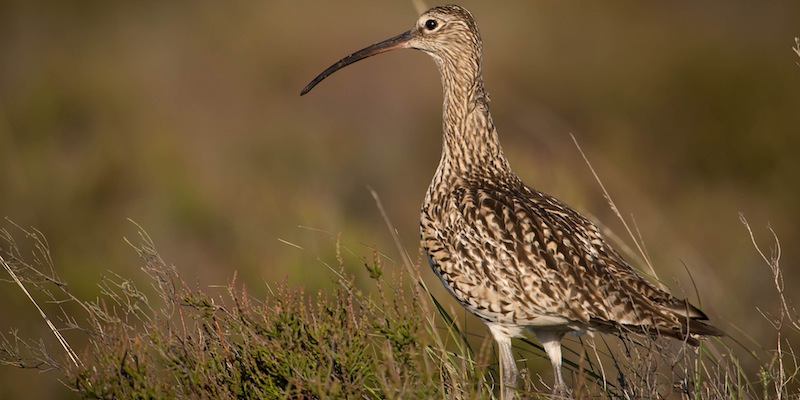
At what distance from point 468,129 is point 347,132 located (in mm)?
9427

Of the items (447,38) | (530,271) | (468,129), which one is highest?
(447,38)

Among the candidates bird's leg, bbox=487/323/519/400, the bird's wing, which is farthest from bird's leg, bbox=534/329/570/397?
the bird's wing

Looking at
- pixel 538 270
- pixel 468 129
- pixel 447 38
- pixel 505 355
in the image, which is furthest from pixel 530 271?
pixel 447 38

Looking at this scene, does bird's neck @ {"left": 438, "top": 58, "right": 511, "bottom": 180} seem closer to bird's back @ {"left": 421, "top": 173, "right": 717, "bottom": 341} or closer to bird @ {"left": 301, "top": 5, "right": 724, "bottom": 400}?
bird @ {"left": 301, "top": 5, "right": 724, "bottom": 400}

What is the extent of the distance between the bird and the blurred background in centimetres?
182

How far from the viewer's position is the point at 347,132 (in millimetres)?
15133

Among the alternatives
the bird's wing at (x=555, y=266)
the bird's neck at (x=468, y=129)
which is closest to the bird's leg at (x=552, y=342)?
the bird's wing at (x=555, y=266)

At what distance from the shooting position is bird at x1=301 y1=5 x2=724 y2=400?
4625mm

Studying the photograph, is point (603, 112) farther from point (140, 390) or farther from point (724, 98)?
point (140, 390)

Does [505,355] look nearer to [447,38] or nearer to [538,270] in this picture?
[538,270]

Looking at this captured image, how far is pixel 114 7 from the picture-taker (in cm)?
2136

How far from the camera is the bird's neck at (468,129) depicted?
18.7 ft

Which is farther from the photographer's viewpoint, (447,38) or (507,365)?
(447,38)

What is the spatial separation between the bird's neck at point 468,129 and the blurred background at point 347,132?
5.93ft
